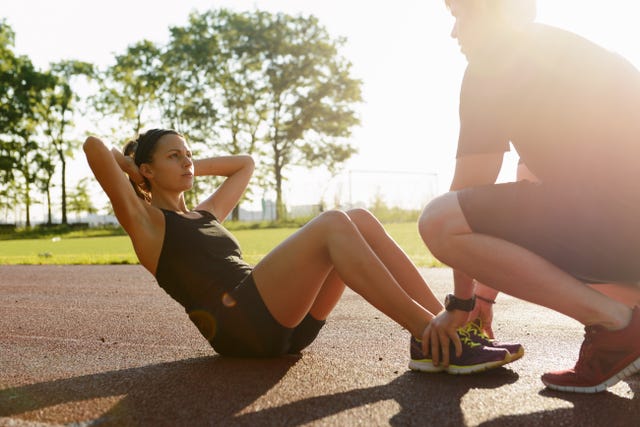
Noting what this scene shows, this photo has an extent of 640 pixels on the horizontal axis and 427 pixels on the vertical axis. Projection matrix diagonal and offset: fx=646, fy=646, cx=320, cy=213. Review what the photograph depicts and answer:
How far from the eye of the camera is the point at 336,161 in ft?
108

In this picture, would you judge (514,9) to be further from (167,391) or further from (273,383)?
(167,391)

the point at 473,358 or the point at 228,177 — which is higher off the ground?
the point at 228,177

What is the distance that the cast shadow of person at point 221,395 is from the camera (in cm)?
206

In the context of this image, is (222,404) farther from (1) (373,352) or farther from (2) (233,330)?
(1) (373,352)

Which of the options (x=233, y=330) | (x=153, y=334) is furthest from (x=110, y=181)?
(x=153, y=334)

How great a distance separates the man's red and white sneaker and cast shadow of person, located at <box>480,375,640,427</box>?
0.04m

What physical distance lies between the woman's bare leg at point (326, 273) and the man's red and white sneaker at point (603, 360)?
555 millimetres

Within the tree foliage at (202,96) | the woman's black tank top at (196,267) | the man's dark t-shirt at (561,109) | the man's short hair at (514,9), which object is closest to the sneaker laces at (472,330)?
the man's dark t-shirt at (561,109)

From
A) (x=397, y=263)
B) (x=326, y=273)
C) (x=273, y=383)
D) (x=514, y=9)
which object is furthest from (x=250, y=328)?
(x=514, y=9)

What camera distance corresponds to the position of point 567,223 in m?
2.25

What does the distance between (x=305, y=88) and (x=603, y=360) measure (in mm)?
31918

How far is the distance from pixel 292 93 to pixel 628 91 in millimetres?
31466

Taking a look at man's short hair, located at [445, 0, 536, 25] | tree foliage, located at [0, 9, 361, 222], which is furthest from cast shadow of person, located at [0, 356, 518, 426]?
tree foliage, located at [0, 9, 361, 222]

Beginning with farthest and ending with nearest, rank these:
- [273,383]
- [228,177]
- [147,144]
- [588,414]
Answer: [228,177] → [147,144] → [273,383] → [588,414]
